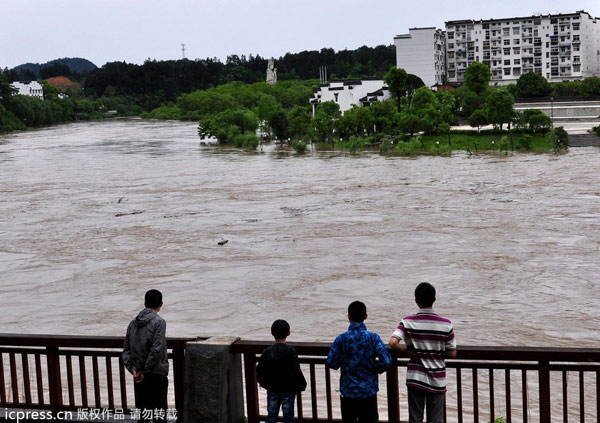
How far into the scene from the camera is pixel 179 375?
6.15 m

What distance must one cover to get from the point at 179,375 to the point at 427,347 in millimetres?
2004

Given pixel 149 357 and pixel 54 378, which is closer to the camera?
pixel 149 357

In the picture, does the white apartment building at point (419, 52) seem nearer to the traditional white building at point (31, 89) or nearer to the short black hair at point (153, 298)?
the traditional white building at point (31, 89)

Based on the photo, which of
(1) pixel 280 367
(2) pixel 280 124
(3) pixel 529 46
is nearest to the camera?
(1) pixel 280 367

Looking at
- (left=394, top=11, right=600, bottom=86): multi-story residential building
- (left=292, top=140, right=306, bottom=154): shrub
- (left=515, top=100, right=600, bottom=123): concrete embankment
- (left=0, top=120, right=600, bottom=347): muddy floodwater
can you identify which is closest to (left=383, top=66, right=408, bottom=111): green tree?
(left=515, top=100, right=600, bottom=123): concrete embankment

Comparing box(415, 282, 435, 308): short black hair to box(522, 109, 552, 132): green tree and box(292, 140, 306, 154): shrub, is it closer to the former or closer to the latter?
box(292, 140, 306, 154): shrub

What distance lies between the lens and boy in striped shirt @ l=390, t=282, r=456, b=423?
518 cm

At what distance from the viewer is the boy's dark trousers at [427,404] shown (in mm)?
5309

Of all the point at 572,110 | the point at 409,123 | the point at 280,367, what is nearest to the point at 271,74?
the point at 572,110

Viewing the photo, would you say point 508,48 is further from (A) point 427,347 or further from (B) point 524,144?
(A) point 427,347

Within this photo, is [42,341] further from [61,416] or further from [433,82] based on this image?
[433,82]

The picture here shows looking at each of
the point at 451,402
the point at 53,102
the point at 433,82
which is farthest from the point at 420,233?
the point at 53,102

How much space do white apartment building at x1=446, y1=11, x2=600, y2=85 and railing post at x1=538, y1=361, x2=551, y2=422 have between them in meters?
94.8

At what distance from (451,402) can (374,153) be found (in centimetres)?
4080
